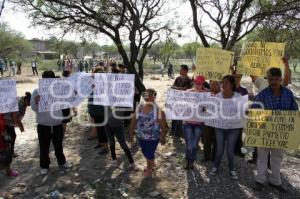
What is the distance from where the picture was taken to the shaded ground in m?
6.68

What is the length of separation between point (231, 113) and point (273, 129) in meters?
0.82

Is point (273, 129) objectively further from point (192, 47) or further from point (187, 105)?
point (192, 47)

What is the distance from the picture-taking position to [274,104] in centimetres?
650

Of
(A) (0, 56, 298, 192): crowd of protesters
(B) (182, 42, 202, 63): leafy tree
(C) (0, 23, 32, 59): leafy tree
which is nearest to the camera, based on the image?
(A) (0, 56, 298, 192): crowd of protesters

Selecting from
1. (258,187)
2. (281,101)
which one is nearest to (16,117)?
(258,187)

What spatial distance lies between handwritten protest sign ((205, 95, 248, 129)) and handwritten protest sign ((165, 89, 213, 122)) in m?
0.33

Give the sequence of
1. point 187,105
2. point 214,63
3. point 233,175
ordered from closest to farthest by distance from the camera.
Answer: point 233,175
point 187,105
point 214,63

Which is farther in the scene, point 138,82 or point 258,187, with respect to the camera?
point 138,82

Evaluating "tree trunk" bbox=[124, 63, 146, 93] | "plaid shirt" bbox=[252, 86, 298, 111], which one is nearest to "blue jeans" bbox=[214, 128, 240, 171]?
"plaid shirt" bbox=[252, 86, 298, 111]

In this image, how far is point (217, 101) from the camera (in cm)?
720

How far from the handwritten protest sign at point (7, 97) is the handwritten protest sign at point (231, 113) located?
11.7 ft

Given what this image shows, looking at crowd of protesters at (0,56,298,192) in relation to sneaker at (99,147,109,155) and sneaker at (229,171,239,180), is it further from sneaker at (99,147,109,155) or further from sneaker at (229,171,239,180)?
sneaker at (99,147,109,155)

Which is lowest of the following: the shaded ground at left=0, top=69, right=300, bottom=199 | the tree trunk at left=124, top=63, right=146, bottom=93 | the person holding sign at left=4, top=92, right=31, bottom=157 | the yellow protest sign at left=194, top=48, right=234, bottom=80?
the shaded ground at left=0, top=69, right=300, bottom=199

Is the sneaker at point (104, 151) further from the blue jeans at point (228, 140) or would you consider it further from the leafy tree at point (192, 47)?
the leafy tree at point (192, 47)
